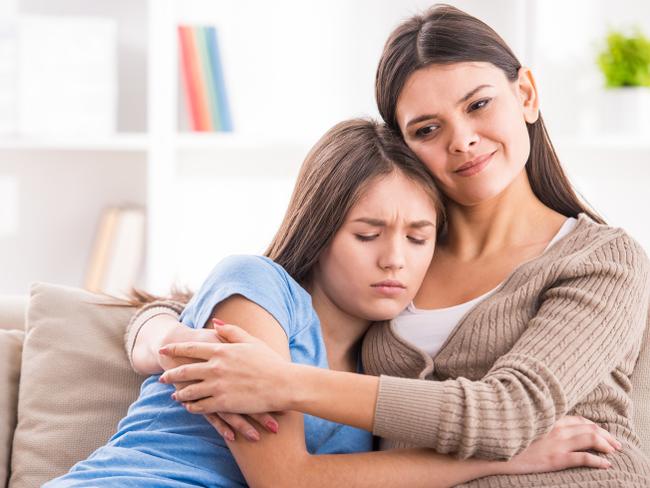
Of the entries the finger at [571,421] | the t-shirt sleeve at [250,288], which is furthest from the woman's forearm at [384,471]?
the t-shirt sleeve at [250,288]

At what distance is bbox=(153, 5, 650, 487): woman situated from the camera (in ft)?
4.26

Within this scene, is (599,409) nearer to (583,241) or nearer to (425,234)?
(583,241)

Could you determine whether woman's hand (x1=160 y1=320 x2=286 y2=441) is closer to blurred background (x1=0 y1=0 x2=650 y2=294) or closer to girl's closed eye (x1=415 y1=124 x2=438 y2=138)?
girl's closed eye (x1=415 y1=124 x2=438 y2=138)

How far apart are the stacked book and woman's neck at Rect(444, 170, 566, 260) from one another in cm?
150

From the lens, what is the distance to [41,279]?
10.7 feet

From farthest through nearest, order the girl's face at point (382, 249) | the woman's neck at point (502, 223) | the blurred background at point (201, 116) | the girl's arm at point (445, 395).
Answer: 1. the blurred background at point (201, 116)
2. the woman's neck at point (502, 223)
3. the girl's face at point (382, 249)
4. the girl's arm at point (445, 395)

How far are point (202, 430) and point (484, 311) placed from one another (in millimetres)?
497

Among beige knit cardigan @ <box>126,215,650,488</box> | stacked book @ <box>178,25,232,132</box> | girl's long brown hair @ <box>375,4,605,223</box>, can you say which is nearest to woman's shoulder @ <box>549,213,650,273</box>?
beige knit cardigan @ <box>126,215,650,488</box>

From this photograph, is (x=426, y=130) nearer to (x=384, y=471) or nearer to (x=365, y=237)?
(x=365, y=237)

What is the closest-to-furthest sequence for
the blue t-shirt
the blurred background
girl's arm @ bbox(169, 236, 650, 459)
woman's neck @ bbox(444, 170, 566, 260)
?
girl's arm @ bbox(169, 236, 650, 459) → the blue t-shirt → woman's neck @ bbox(444, 170, 566, 260) → the blurred background

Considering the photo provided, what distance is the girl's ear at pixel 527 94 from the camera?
5.60 ft

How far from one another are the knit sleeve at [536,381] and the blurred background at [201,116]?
166 cm

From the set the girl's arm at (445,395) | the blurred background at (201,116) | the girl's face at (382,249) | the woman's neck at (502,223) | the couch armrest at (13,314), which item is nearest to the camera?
the girl's arm at (445,395)

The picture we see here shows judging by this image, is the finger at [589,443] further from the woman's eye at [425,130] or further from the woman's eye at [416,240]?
the woman's eye at [425,130]
